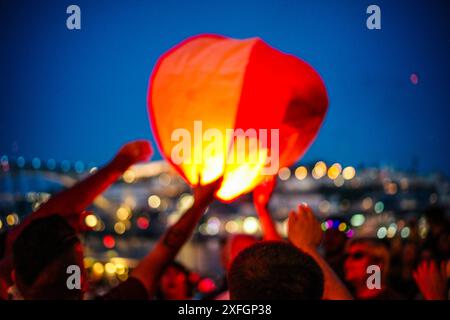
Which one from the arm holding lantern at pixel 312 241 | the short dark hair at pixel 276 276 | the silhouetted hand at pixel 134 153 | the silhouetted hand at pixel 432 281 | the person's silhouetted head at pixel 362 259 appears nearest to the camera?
the short dark hair at pixel 276 276

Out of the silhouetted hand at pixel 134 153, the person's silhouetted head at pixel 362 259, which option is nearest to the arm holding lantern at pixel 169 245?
the silhouetted hand at pixel 134 153

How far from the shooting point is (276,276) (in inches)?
60.6

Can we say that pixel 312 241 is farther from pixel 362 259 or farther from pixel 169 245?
pixel 362 259

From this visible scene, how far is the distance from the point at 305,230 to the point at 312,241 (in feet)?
0.14

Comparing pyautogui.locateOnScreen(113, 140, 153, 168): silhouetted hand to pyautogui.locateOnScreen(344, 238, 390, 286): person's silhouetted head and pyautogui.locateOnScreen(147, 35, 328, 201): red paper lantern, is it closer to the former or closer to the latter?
pyautogui.locateOnScreen(147, 35, 328, 201): red paper lantern

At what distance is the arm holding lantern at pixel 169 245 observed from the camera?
1853 mm

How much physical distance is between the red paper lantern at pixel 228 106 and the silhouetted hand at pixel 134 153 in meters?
0.11

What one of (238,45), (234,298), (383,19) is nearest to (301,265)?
(234,298)

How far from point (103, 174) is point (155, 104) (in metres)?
0.54

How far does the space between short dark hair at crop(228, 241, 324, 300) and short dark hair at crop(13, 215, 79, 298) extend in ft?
1.84

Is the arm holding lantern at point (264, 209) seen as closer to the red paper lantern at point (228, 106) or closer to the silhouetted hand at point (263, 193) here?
the silhouetted hand at point (263, 193)

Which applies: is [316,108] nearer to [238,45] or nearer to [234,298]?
[238,45]

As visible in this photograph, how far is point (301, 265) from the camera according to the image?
5.10 feet

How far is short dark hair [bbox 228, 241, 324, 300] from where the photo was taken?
1.54 m
